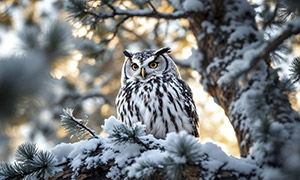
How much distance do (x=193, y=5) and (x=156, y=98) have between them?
3.48 feet

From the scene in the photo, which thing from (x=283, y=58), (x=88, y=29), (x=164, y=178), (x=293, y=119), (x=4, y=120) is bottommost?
(x=4, y=120)

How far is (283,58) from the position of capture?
244 centimetres

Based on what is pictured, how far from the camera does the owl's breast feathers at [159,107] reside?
278cm

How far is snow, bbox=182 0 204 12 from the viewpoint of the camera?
3154 millimetres

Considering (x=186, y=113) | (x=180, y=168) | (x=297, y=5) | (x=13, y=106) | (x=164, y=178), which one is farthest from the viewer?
(x=186, y=113)

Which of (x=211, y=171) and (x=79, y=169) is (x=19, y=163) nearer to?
(x=79, y=169)

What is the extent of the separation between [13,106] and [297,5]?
1121 millimetres

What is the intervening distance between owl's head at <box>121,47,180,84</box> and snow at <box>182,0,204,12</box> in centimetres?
58

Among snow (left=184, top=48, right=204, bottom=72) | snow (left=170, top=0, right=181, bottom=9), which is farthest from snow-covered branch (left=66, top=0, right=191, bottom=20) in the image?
snow (left=184, top=48, right=204, bottom=72)

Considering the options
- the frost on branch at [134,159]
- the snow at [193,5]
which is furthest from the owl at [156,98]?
the frost on branch at [134,159]

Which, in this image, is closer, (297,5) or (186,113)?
(297,5)

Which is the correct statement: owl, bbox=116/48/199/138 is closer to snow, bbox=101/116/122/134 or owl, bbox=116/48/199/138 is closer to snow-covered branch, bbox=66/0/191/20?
snow-covered branch, bbox=66/0/191/20

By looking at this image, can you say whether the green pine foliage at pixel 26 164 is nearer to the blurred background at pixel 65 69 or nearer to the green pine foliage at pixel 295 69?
the blurred background at pixel 65 69

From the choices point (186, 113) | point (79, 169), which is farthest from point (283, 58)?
point (79, 169)
